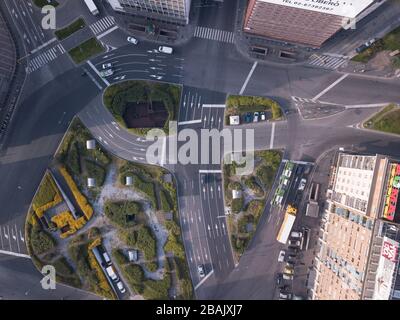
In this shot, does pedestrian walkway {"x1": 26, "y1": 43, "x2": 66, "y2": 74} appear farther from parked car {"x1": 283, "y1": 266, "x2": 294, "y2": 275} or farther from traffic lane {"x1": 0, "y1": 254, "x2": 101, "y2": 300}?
parked car {"x1": 283, "y1": 266, "x2": 294, "y2": 275}

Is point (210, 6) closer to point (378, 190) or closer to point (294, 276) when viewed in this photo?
point (378, 190)

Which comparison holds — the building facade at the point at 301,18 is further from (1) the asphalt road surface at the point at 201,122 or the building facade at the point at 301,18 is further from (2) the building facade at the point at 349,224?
(2) the building facade at the point at 349,224

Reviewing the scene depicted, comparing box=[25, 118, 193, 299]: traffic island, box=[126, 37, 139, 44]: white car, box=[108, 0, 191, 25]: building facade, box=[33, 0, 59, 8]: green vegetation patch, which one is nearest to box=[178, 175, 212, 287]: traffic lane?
box=[25, 118, 193, 299]: traffic island

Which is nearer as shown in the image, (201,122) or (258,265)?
(201,122)

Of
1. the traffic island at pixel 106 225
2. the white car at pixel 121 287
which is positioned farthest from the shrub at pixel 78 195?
the white car at pixel 121 287

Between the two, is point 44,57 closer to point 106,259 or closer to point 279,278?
point 106,259

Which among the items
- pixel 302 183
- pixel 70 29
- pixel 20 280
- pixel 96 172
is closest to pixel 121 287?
pixel 20 280
